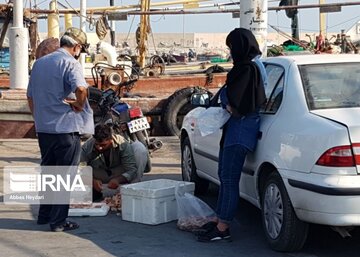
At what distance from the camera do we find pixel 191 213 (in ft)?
23.4

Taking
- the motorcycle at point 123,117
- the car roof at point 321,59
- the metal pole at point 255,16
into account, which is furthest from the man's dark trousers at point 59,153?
the metal pole at point 255,16

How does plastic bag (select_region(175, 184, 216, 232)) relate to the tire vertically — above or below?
below

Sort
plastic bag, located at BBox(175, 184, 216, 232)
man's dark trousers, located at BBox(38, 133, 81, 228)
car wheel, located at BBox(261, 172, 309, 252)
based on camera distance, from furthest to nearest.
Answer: plastic bag, located at BBox(175, 184, 216, 232)
man's dark trousers, located at BBox(38, 133, 81, 228)
car wheel, located at BBox(261, 172, 309, 252)

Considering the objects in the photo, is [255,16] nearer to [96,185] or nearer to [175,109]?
[96,185]

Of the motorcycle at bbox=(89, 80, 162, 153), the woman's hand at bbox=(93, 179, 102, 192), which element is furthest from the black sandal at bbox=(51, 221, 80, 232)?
the motorcycle at bbox=(89, 80, 162, 153)

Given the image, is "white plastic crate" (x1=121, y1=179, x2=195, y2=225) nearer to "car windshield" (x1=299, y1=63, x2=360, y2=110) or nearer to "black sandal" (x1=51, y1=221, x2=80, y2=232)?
"black sandal" (x1=51, y1=221, x2=80, y2=232)

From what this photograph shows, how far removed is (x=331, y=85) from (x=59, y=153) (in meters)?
2.58

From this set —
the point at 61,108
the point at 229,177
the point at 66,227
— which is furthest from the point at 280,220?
the point at 61,108

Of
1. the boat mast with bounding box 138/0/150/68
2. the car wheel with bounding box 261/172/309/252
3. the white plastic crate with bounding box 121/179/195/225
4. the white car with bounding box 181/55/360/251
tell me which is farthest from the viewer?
the boat mast with bounding box 138/0/150/68

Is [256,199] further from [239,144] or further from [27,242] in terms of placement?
[27,242]

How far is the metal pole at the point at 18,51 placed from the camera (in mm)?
14062

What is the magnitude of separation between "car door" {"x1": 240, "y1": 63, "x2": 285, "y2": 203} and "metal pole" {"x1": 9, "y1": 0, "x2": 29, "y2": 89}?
8.22 meters

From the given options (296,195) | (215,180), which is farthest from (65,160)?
(296,195)

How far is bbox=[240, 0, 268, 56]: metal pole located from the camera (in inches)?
379
